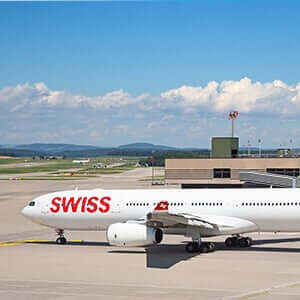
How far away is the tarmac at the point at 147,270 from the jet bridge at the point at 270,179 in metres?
12.4

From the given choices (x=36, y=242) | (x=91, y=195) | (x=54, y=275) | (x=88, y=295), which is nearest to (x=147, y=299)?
(x=88, y=295)

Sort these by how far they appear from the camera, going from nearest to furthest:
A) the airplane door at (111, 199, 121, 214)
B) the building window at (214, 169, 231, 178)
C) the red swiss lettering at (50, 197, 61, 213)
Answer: the airplane door at (111, 199, 121, 214) → the red swiss lettering at (50, 197, 61, 213) → the building window at (214, 169, 231, 178)

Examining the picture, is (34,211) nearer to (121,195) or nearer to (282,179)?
(121,195)

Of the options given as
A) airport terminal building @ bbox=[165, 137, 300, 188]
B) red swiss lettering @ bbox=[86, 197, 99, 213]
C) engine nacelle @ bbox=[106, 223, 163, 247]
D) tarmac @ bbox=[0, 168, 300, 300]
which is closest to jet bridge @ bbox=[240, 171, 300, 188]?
airport terminal building @ bbox=[165, 137, 300, 188]

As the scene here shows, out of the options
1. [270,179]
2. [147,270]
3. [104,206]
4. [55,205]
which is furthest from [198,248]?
[270,179]

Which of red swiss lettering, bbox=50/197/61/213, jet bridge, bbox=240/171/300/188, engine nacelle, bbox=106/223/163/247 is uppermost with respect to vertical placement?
jet bridge, bbox=240/171/300/188

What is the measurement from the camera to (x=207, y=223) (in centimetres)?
3294

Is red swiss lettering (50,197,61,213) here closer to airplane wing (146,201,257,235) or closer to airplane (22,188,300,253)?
airplane (22,188,300,253)

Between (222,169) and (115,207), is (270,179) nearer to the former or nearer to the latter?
(222,169)

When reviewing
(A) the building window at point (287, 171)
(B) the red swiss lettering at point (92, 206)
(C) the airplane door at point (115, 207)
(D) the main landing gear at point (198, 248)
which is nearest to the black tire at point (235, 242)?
(D) the main landing gear at point (198, 248)

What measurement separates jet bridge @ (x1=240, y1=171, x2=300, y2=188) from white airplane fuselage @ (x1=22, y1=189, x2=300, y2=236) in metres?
A: 17.5

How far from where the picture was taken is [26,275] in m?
27.3

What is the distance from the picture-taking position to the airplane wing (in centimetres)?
3241

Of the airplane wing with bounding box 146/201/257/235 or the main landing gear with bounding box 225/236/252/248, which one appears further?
the main landing gear with bounding box 225/236/252/248
